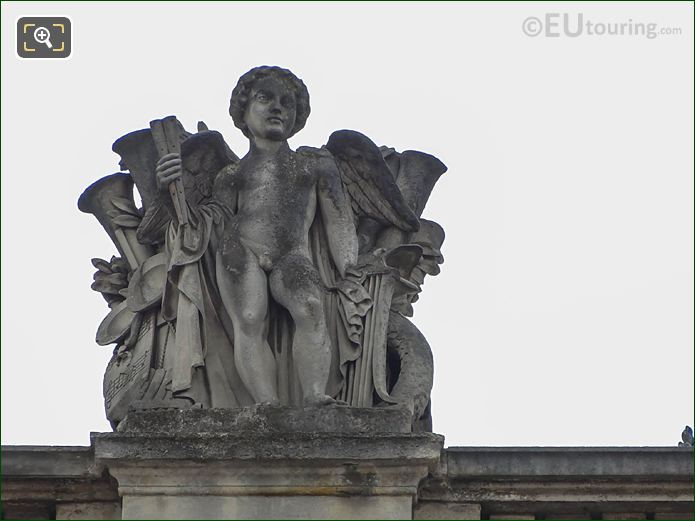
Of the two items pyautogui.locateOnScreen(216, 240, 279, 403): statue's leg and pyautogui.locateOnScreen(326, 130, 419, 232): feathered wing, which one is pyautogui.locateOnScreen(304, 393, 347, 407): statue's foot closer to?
pyautogui.locateOnScreen(216, 240, 279, 403): statue's leg

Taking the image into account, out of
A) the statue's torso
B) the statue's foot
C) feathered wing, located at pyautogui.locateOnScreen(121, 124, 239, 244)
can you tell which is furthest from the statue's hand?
the statue's foot

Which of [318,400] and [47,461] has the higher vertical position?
[318,400]

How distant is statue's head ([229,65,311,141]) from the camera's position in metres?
18.7

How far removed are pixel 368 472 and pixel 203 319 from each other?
2092mm

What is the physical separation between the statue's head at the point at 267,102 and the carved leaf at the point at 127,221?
49.1 inches

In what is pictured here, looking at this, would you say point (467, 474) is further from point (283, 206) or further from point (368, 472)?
point (283, 206)

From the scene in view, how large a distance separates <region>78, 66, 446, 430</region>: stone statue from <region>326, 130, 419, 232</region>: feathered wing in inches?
0.5

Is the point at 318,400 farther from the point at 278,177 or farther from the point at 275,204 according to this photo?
the point at 278,177

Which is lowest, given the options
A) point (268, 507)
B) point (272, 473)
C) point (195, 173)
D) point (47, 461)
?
point (268, 507)

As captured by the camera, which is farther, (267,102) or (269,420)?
(267,102)

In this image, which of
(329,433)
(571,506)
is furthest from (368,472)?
(571,506)

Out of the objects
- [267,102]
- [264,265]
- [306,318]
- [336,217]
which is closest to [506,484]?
[306,318]

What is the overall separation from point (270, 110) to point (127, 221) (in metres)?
1.64

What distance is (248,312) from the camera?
1778 cm
